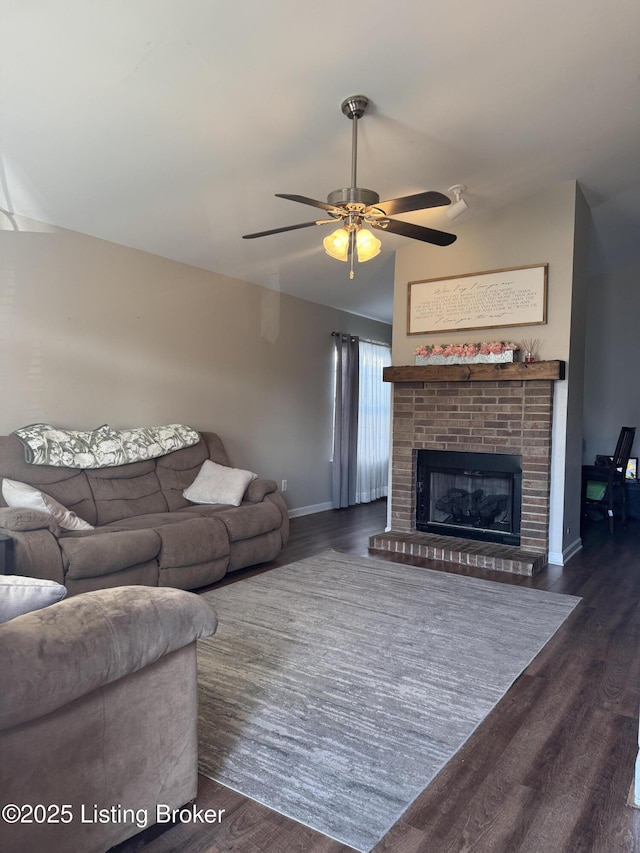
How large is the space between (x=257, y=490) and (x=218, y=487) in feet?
1.00

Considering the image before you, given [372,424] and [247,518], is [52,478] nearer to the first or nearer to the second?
[247,518]

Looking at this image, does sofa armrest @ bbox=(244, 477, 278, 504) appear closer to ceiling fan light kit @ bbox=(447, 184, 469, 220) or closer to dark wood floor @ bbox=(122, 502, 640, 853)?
dark wood floor @ bbox=(122, 502, 640, 853)

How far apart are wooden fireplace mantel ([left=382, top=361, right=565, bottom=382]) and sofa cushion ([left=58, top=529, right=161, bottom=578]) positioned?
8.81 ft

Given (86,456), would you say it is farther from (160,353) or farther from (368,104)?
(368,104)

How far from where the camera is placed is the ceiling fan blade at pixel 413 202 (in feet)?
8.91

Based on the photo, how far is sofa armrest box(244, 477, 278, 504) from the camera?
4.36 m

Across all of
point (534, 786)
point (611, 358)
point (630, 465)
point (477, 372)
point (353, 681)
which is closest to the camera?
point (534, 786)

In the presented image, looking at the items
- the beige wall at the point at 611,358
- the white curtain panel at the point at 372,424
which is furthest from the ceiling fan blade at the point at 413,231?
the beige wall at the point at 611,358

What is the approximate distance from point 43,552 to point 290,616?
137 centimetres

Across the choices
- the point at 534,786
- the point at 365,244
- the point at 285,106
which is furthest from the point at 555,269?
the point at 534,786

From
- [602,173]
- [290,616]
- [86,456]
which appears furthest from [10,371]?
[602,173]

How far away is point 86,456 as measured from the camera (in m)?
3.82

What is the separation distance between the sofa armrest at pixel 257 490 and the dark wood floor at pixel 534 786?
2.29 m

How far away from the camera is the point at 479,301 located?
4.86 m
